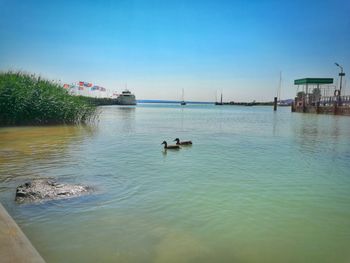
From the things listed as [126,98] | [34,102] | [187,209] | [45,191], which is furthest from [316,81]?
[126,98]

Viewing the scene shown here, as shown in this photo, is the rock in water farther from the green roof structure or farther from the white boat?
the white boat

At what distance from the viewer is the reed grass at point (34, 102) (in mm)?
23453

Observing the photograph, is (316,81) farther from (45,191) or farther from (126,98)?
(126,98)

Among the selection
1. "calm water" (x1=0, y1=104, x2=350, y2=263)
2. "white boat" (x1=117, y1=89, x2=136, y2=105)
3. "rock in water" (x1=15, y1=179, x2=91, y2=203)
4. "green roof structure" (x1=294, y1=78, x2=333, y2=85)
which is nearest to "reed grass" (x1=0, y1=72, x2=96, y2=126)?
"calm water" (x1=0, y1=104, x2=350, y2=263)

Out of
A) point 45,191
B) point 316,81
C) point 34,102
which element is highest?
point 316,81

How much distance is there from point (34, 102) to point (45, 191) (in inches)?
745

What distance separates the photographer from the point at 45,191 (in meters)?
7.22

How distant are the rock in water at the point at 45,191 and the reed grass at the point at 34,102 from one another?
17.8 m

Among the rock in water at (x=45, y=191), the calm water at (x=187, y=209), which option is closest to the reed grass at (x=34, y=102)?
the calm water at (x=187, y=209)

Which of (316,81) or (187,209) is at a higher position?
(316,81)

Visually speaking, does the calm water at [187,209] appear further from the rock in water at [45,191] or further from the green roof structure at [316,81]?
the green roof structure at [316,81]

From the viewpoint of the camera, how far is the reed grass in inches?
923

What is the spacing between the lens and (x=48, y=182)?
25.2 ft

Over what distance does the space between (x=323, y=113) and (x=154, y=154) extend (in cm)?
5365
